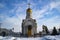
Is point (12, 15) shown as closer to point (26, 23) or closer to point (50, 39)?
point (26, 23)

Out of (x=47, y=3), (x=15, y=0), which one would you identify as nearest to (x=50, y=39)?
(x=47, y=3)

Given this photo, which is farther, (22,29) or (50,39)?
(22,29)

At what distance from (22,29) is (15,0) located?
3.13 feet

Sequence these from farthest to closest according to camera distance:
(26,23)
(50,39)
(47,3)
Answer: (26,23) < (47,3) < (50,39)

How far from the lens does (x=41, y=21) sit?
4676 millimetres

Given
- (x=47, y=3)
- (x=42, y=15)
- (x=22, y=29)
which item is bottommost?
(x=22, y=29)

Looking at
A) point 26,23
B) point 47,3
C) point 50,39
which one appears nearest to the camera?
point 50,39

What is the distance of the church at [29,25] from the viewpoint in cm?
476

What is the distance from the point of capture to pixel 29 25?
200 inches

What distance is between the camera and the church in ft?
15.6

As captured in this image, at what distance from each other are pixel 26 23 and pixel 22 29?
374mm

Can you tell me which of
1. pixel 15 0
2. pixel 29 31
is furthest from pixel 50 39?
pixel 15 0

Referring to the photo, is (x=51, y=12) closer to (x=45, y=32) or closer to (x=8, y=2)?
(x=45, y=32)

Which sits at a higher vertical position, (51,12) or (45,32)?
(51,12)
